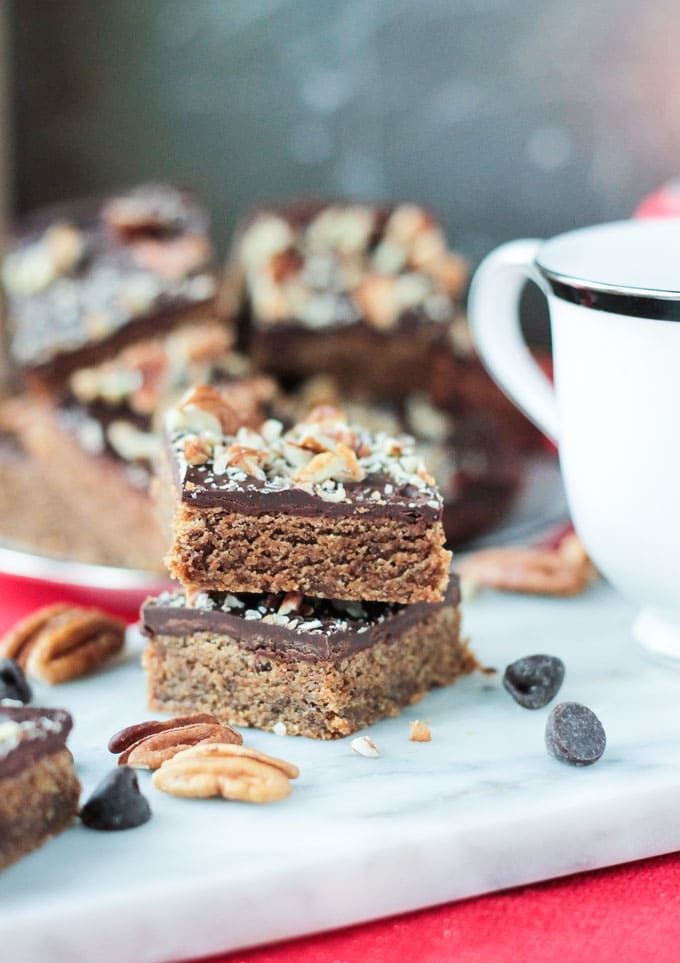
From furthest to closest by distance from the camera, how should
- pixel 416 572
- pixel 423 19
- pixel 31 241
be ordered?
pixel 423 19
pixel 31 241
pixel 416 572

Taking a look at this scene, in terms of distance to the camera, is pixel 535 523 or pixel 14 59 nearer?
pixel 535 523

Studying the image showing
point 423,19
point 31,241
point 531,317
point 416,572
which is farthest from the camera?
point 531,317

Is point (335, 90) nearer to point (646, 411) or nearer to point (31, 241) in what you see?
point (31, 241)

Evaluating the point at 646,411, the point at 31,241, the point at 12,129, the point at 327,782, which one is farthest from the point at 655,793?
the point at 12,129

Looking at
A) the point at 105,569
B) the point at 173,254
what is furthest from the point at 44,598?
the point at 173,254

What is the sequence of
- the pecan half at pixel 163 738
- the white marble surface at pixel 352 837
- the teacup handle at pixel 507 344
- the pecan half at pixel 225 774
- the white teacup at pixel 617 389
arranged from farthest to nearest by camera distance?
the teacup handle at pixel 507 344 < the white teacup at pixel 617 389 < the pecan half at pixel 163 738 < the pecan half at pixel 225 774 < the white marble surface at pixel 352 837

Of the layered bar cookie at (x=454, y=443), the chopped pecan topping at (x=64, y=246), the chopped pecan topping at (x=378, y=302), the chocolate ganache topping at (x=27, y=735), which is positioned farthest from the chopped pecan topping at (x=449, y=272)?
the chocolate ganache topping at (x=27, y=735)

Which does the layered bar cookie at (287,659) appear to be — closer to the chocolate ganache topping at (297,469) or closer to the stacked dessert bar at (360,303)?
the chocolate ganache topping at (297,469)

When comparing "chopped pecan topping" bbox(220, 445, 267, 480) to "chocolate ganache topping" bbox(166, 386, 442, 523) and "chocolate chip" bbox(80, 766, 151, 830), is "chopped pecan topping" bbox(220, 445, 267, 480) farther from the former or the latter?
"chocolate chip" bbox(80, 766, 151, 830)
